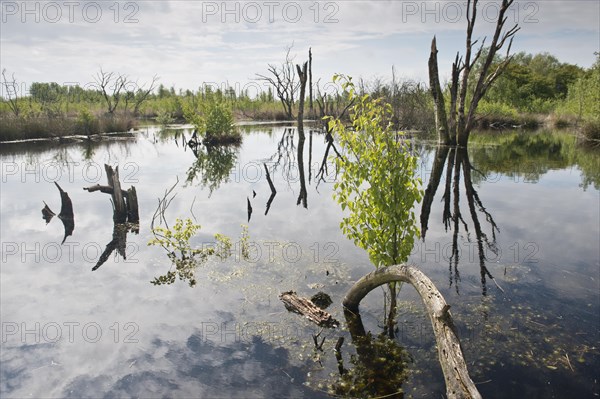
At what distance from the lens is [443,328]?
14.9 ft

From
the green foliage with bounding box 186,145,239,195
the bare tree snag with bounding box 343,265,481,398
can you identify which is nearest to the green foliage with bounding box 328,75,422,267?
the bare tree snag with bounding box 343,265,481,398

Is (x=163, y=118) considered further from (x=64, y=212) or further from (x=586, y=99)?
(x=586, y=99)

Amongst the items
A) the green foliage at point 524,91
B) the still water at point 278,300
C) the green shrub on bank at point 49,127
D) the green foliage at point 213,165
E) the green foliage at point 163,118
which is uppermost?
the green foliage at point 524,91

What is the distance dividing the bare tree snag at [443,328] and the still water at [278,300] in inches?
35.0

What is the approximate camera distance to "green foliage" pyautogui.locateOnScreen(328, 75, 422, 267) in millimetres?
5895

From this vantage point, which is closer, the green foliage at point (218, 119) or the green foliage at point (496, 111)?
the green foliage at point (218, 119)

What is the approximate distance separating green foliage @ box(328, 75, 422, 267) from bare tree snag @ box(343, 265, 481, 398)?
51 cm

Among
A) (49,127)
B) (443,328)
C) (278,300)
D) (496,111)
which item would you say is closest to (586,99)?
(496,111)

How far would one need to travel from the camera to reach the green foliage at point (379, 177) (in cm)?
589

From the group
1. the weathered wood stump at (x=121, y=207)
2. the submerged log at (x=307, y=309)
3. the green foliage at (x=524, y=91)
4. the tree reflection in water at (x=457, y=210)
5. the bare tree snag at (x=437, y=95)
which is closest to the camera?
the submerged log at (x=307, y=309)

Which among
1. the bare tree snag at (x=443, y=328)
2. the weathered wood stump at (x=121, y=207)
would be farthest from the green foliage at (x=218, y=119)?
the bare tree snag at (x=443, y=328)

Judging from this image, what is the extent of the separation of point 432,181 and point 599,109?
22.5 meters

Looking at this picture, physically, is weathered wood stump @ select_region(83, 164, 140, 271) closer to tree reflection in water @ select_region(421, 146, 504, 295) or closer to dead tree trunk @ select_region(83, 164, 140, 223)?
dead tree trunk @ select_region(83, 164, 140, 223)

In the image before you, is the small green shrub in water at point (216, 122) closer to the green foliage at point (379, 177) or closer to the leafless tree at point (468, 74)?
the leafless tree at point (468, 74)
